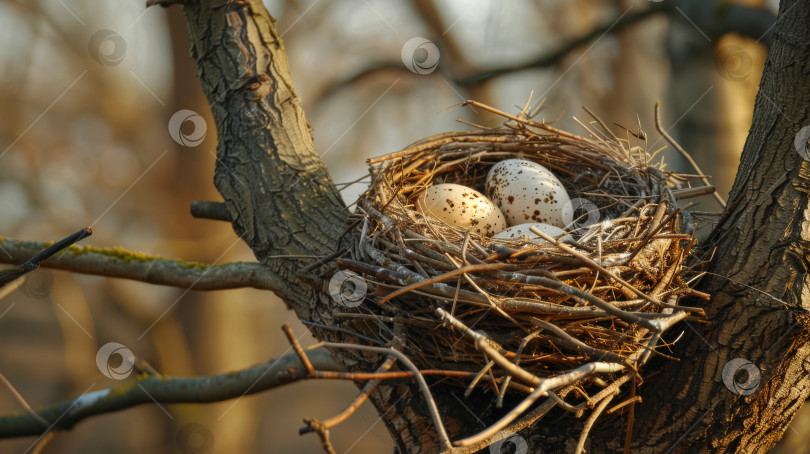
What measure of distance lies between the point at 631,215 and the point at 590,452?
0.53 m

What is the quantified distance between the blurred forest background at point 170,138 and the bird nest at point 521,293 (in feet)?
8.90

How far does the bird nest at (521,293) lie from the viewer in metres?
0.95

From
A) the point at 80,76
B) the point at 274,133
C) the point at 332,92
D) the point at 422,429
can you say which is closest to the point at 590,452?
the point at 422,429

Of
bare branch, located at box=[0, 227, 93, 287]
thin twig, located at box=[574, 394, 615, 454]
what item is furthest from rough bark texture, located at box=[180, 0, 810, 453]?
bare branch, located at box=[0, 227, 93, 287]

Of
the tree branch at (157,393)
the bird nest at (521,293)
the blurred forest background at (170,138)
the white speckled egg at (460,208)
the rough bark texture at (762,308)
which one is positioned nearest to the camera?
the bird nest at (521,293)

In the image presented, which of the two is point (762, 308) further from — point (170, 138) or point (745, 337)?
point (170, 138)

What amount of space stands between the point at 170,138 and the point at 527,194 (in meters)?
3.80

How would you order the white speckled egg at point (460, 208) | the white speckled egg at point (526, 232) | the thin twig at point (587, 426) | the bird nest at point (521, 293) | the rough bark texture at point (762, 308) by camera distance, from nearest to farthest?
1. the thin twig at point (587, 426)
2. the bird nest at point (521, 293)
3. the rough bark texture at point (762, 308)
4. the white speckled egg at point (526, 232)
5. the white speckled egg at point (460, 208)

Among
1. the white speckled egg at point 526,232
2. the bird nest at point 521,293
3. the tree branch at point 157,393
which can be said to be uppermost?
the white speckled egg at point 526,232

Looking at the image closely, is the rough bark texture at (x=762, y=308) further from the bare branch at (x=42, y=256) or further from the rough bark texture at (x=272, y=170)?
the bare branch at (x=42, y=256)

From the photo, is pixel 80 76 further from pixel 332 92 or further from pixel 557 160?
pixel 557 160

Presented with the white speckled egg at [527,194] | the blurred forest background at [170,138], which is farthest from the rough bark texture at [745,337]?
the blurred forest background at [170,138]

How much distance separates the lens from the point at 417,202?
1503 millimetres

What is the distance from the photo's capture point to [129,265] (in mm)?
1711
